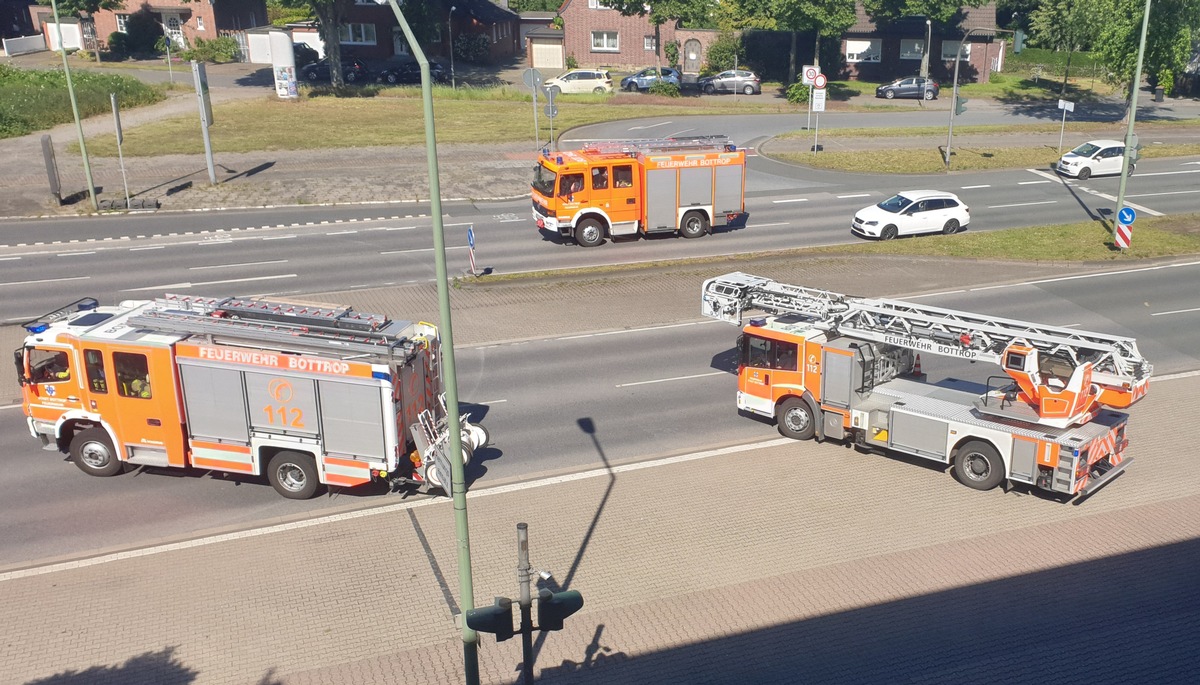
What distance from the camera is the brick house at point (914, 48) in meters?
71.0

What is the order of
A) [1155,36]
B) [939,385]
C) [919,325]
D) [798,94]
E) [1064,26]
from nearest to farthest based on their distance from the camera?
[919,325] → [939,385] → [1155,36] → [798,94] → [1064,26]

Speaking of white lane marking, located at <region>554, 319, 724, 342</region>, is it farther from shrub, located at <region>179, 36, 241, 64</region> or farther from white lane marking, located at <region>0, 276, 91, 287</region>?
shrub, located at <region>179, 36, 241, 64</region>

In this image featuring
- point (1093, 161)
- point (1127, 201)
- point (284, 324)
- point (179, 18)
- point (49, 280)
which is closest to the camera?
point (284, 324)

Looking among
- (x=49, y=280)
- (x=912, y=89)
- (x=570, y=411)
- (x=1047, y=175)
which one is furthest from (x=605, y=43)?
(x=570, y=411)

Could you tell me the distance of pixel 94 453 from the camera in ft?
55.6

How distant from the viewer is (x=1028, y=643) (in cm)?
1262

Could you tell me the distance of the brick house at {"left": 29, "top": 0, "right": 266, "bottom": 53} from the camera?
7088cm

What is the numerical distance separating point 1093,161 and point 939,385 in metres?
30.0

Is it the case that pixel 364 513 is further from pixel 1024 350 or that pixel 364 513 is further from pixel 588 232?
pixel 588 232

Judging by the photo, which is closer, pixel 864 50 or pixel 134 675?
pixel 134 675

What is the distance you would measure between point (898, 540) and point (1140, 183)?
1364 inches

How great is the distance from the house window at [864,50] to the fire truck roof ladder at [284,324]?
64.2 metres

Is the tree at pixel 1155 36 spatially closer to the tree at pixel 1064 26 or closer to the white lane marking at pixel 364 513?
the tree at pixel 1064 26

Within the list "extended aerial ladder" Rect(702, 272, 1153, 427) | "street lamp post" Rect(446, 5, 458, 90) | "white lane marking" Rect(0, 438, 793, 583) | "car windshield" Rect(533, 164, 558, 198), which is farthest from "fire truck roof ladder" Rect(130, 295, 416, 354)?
"street lamp post" Rect(446, 5, 458, 90)
